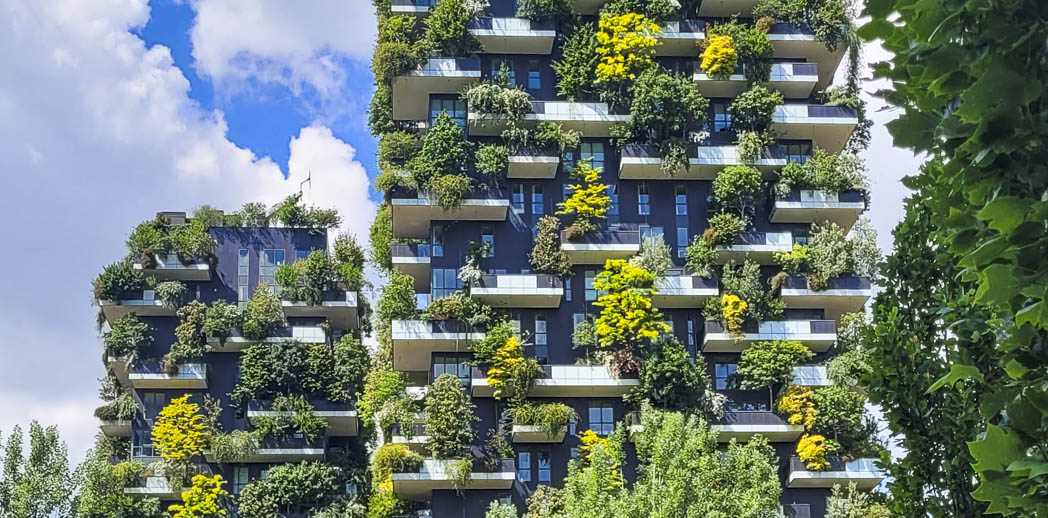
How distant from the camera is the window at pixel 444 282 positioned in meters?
54.0

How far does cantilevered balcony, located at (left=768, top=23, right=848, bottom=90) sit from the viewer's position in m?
56.7

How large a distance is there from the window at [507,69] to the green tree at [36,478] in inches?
834

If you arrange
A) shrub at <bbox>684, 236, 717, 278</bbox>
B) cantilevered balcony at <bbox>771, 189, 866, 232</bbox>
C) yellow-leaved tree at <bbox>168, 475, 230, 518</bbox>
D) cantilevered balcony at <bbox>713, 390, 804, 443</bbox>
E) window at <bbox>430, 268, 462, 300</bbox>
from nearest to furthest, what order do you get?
cantilevered balcony at <bbox>713, 390, 804, 443</bbox> < shrub at <bbox>684, 236, 717, 278</bbox> < window at <bbox>430, 268, 462, 300</bbox> < cantilevered balcony at <bbox>771, 189, 866, 232</bbox> < yellow-leaved tree at <bbox>168, 475, 230, 518</bbox>

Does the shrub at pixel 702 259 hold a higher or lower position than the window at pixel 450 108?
lower

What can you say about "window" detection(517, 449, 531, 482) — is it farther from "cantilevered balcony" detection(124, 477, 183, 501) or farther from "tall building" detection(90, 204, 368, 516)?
"cantilevered balcony" detection(124, 477, 183, 501)

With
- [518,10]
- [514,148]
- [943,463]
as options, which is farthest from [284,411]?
[943,463]

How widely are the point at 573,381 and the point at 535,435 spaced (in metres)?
2.33

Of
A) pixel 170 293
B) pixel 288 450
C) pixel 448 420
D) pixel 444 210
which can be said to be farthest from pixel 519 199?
pixel 170 293

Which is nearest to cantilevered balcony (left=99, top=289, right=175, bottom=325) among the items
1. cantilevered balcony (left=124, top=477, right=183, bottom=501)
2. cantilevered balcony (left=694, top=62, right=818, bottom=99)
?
cantilevered balcony (left=124, top=477, right=183, bottom=501)

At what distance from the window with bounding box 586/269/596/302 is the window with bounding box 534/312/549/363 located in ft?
6.03

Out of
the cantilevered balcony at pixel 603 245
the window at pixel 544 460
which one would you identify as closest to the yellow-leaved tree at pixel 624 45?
the cantilevered balcony at pixel 603 245

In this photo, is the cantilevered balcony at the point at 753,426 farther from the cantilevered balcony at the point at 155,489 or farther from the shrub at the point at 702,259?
the cantilevered balcony at the point at 155,489

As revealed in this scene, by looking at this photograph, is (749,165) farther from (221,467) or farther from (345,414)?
(221,467)

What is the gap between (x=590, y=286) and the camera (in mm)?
54406
